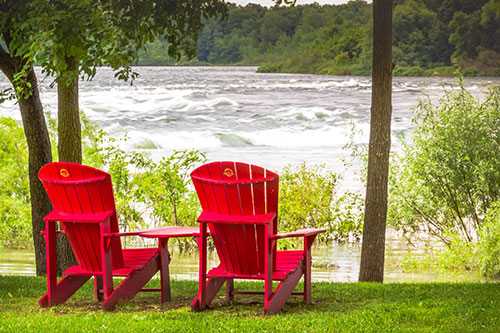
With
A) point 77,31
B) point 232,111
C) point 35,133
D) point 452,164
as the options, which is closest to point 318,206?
point 452,164

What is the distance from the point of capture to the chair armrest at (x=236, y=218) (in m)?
3.90

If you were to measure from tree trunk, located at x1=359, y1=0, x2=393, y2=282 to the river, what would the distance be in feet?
54.0

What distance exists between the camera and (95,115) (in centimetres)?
2641

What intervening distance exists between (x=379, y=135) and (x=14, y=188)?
30.6ft

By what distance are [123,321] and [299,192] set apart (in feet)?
28.6

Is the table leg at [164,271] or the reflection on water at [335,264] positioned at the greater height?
the table leg at [164,271]

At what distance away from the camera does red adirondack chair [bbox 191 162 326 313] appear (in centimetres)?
390

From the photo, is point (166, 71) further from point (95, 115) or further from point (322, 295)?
point (322, 295)

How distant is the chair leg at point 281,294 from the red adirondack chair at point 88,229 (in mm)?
995

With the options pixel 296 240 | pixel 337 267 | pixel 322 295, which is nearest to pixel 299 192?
pixel 296 240

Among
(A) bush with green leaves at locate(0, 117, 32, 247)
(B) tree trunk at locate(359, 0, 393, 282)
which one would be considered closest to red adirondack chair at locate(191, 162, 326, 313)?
(B) tree trunk at locate(359, 0, 393, 282)

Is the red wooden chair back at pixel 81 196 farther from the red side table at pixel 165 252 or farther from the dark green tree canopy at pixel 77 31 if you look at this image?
the dark green tree canopy at pixel 77 31

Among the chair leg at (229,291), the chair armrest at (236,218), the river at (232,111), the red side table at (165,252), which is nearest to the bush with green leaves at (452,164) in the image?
the chair leg at (229,291)

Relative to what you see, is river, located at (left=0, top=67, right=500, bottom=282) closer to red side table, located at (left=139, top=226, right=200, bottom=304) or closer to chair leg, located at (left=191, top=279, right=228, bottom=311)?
red side table, located at (left=139, top=226, right=200, bottom=304)
